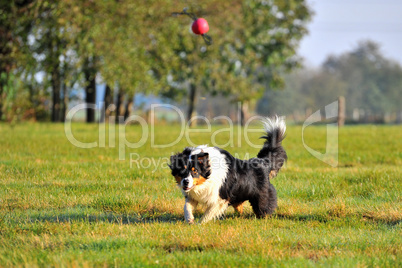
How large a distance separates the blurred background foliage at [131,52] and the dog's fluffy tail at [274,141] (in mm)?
5768

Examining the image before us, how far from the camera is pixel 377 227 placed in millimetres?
5719

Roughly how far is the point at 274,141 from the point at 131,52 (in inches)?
621

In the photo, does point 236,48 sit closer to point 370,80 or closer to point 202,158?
point 202,158

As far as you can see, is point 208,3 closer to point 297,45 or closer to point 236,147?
point 297,45

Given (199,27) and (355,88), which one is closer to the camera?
(199,27)

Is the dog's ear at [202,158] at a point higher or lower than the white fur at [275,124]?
lower

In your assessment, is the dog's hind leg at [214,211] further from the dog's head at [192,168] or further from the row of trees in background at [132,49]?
Answer: the row of trees in background at [132,49]

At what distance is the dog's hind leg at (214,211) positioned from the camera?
588 centimetres

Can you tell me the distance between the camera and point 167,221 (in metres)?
6.09

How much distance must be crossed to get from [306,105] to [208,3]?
59.1m

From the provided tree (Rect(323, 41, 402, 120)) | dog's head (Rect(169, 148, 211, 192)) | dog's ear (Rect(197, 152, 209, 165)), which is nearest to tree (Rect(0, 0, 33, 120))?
dog's head (Rect(169, 148, 211, 192))

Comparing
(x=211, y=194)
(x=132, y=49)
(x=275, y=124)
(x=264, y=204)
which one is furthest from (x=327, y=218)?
(x=132, y=49)

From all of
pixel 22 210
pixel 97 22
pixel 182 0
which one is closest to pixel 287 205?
pixel 22 210

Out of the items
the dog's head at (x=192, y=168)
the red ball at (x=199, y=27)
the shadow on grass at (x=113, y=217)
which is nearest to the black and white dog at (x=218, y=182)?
the dog's head at (x=192, y=168)
